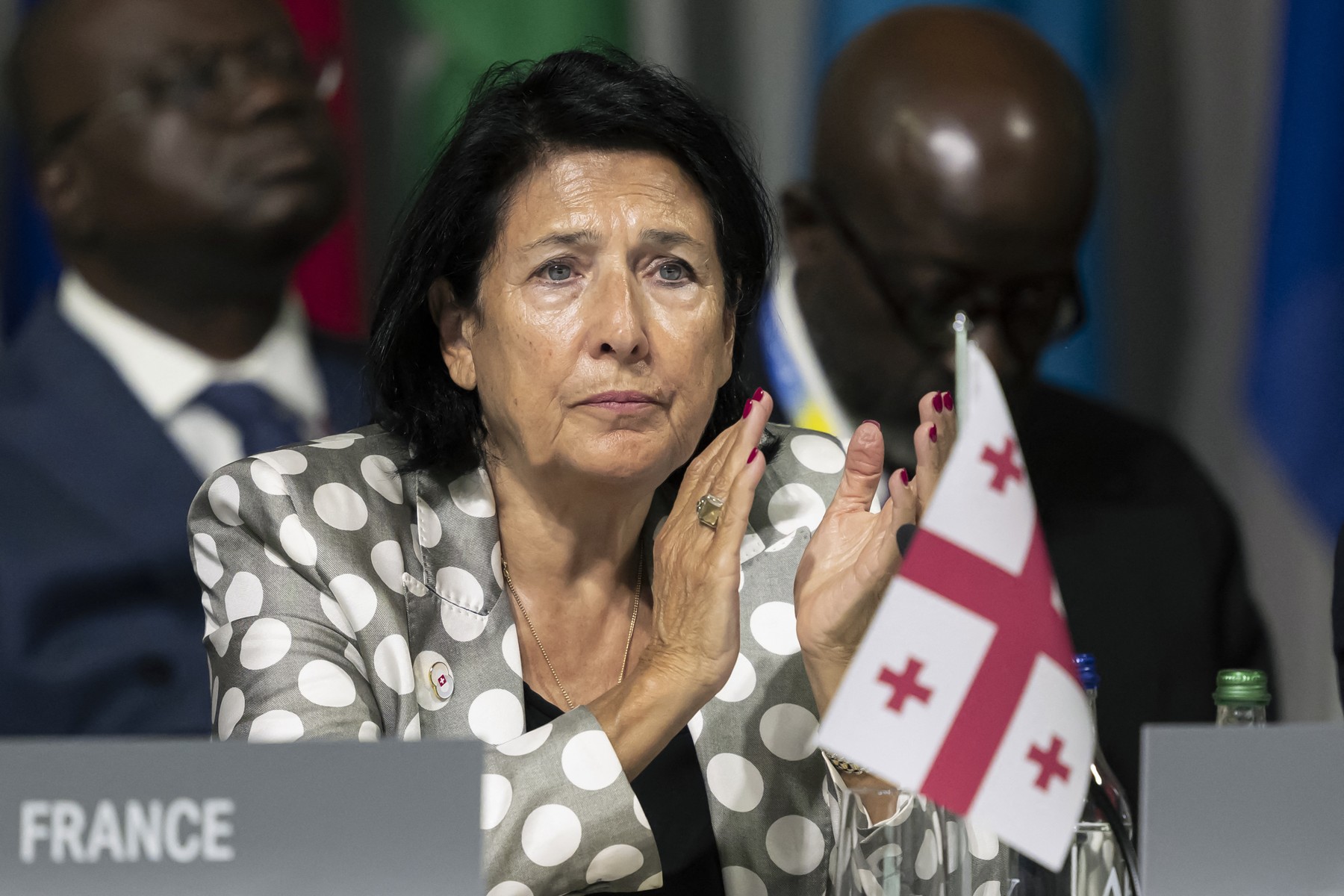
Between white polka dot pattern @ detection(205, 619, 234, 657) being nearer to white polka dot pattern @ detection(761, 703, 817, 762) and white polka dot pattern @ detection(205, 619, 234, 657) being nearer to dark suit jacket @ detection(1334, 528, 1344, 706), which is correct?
white polka dot pattern @ detection(761, 703, 817, 762)

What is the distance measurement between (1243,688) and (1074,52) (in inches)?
88.4

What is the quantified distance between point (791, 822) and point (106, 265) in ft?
5.91

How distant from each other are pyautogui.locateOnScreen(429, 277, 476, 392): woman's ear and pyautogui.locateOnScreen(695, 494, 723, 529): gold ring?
0.44 metres

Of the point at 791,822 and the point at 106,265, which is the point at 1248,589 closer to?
the point at 791,822

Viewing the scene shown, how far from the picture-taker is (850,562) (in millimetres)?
1502

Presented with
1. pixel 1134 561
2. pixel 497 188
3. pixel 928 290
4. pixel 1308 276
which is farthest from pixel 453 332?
pixel 1308 276

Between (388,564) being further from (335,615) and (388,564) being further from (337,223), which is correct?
(337,223)

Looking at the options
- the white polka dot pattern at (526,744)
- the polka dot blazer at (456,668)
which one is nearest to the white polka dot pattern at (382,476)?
the polka dot blazer at (456,668)

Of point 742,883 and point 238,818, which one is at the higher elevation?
point 238,818

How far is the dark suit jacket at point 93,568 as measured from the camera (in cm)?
262

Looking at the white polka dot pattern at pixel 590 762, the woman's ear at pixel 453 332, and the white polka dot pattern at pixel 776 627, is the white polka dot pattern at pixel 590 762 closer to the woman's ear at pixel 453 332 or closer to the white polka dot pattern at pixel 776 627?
the white polka dot pattern at pixel 776 627

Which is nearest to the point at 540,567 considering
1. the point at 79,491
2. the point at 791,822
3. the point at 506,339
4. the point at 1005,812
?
the point at 506,339

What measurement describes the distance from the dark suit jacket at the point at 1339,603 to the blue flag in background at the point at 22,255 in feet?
7.35

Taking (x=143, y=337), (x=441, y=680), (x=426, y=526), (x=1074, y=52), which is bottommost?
(x=143, y=337)
